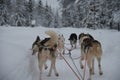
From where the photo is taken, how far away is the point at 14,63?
2.03m

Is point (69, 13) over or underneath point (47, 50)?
over

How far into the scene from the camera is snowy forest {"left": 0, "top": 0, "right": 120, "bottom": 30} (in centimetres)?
189

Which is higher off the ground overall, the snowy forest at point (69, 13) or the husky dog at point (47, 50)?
the snowy forest at point (69, 13)

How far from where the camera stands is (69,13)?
1155cm

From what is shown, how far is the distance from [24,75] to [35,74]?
0.26m

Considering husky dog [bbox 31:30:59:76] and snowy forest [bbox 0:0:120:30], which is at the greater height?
snowy forest [bbox 0:0:120:30]

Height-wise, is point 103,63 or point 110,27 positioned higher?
point 110,27

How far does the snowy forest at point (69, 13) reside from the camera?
1889 millimetres

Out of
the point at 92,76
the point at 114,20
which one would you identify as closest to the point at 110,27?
the point at 114,20

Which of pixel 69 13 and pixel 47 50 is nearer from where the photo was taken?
pixel 47 50

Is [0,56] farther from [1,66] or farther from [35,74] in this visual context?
[35,74]

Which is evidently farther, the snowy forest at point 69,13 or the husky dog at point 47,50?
the husky dog at point 47,50

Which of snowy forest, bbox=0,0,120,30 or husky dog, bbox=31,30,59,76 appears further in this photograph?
husky dog, bbox=31,30,59,76

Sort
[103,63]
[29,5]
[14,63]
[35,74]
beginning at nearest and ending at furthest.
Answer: [14,63], [35,74], [103,63], [29,5]
